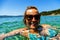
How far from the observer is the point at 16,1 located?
2.16 meters

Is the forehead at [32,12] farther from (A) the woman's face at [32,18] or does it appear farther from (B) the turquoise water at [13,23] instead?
(B) the turquoise water at [13,23]

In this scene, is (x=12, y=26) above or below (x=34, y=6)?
below

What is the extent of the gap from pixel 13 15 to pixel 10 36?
30 cm

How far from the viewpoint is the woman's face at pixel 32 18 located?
2.09 m

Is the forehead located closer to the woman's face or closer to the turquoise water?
the woman's face

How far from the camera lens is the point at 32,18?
2090mm

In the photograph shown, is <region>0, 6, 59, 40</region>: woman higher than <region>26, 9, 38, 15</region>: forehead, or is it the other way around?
<region>26, 9, 38, 15</region>: forehead

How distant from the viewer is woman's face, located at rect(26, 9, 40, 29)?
2.09 m

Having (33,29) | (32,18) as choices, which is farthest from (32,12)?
(33,29)

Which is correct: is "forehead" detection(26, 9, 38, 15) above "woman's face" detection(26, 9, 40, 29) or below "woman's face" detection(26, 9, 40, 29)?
above

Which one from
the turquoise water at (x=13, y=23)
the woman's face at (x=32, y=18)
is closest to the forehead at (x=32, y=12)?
the woman's face at (x=32, y=18)

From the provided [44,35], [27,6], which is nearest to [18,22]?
[27,6]

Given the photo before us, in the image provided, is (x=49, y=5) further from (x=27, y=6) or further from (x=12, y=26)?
(x=12, y=26)

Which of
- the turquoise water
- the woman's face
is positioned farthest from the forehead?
the turquoise water
